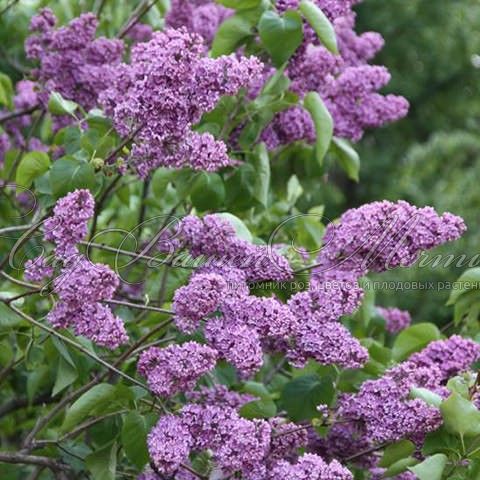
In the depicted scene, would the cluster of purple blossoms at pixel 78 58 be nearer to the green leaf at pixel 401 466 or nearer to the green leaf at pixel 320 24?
the green leaf at pixel 320 24

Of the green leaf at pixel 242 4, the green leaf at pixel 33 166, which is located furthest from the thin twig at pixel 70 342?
the green leaf at pixel 242 4

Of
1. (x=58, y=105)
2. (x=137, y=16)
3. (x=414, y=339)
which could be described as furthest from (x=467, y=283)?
(x=137, y=16)

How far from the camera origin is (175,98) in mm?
2016

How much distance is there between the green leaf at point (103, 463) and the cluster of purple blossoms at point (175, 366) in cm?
25

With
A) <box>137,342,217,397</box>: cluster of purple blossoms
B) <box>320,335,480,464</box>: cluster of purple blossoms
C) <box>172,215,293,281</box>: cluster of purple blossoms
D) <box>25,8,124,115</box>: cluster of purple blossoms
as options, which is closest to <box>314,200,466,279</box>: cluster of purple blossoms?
<box>172,215,293,281</box>: cluster of purple blossoms

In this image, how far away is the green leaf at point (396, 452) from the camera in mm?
2180

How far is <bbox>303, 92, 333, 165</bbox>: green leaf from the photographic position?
2.69m

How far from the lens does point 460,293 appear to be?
104 inches

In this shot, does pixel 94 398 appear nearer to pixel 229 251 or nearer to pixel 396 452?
pixel 229 251

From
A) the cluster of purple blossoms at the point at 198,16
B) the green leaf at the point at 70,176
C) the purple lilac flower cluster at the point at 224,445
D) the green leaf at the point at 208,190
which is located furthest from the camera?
the cluster of purple blossoms at the point at 198,16

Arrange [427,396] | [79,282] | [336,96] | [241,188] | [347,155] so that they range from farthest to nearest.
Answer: [347,155] → [336,96] → [241,188] → [427,396] → [79,282]

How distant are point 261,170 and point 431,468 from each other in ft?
3.29

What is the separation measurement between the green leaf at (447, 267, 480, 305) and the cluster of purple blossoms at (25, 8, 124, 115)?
3.27 feet

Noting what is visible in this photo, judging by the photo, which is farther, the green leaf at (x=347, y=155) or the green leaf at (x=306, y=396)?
the green leaf at (x=347, y=155)
